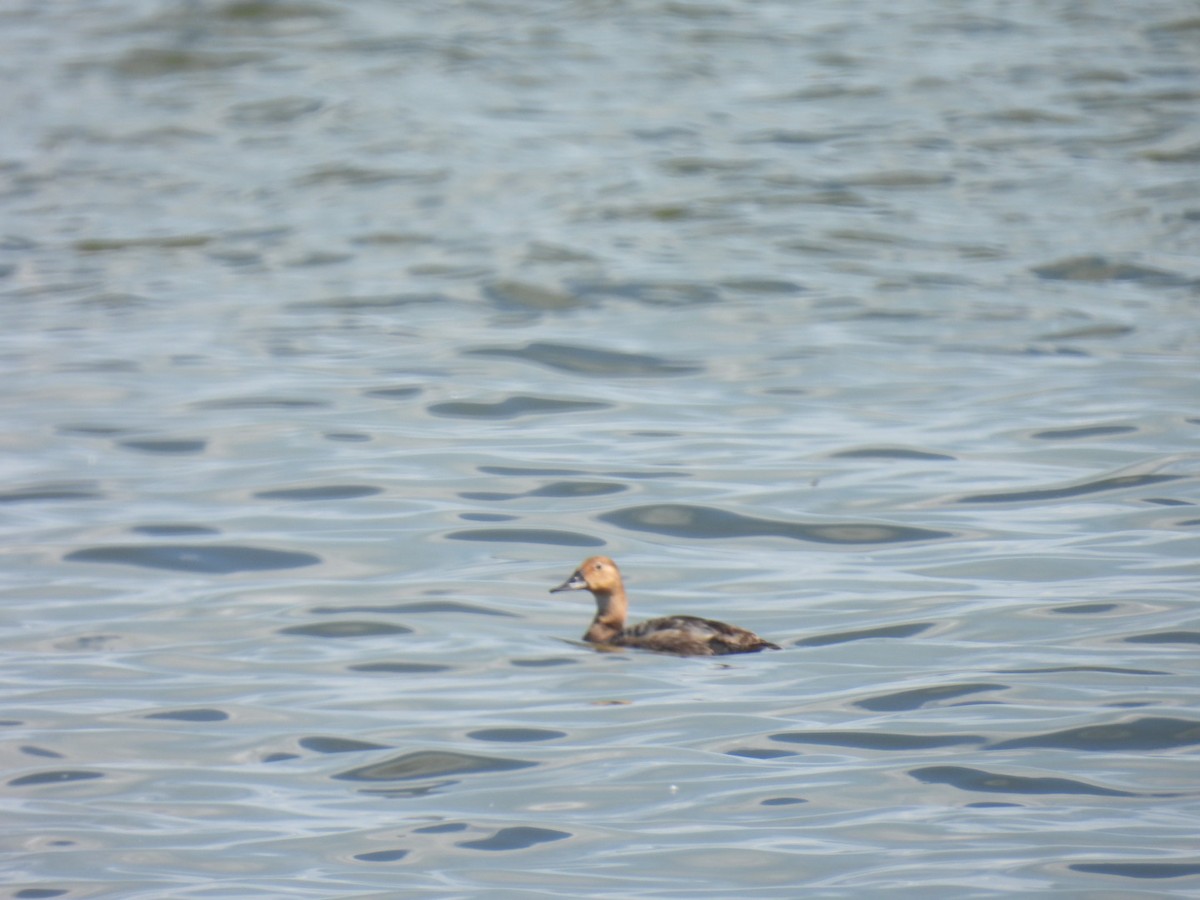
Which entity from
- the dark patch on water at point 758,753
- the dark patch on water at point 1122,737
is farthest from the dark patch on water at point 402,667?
the dark patch on water at point 1122,737

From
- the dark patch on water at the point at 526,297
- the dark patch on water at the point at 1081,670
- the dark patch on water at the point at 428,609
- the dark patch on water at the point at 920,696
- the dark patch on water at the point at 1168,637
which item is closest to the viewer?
the dark patch on water at the point at 920,696

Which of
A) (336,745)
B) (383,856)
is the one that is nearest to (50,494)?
(336,745)

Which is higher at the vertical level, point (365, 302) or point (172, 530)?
point (365, 302)

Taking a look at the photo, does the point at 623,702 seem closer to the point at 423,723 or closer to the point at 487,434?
the point at 423,723

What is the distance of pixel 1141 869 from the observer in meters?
5.75

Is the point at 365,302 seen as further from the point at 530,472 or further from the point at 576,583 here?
the point at 576,583

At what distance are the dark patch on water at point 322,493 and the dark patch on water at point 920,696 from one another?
168 inches

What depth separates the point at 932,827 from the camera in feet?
20.2

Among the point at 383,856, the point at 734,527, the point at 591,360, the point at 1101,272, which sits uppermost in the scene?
the point at 1101,272

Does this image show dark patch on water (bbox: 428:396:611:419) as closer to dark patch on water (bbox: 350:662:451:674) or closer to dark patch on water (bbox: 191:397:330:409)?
dark patch on water (bbox: 191:397:330:409)

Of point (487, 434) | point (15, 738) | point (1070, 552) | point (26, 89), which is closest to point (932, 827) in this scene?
point (15, 738)

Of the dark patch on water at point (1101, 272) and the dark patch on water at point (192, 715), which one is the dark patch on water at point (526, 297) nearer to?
the dark patch on water at point (1101, 272)

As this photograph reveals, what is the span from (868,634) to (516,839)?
2707 millimetres

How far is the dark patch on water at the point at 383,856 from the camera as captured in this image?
→ 237 inches
